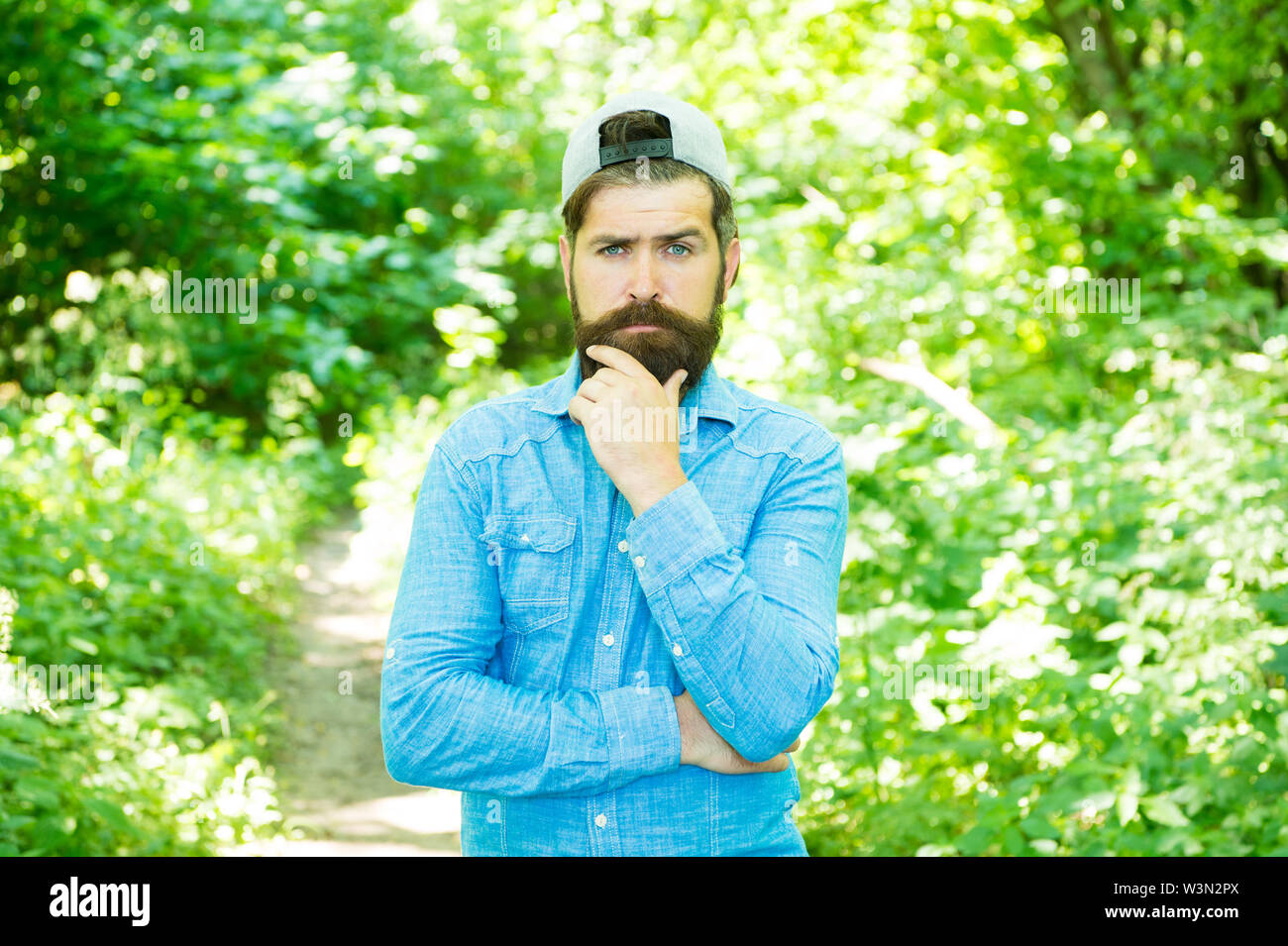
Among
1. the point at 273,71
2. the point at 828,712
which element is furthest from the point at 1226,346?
the point at 273,71

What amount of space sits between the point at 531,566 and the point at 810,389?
3.98 meters

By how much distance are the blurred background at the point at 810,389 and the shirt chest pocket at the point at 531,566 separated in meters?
1.85

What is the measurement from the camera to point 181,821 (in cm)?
394

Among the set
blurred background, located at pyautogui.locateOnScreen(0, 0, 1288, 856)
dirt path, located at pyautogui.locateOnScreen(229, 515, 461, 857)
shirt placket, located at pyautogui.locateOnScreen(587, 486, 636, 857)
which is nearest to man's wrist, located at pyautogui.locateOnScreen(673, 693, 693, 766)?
shirt placket, located at pyautogui.locateOnScreen(587, 486, 636, 857)

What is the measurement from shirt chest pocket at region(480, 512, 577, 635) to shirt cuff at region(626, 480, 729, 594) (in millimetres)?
171

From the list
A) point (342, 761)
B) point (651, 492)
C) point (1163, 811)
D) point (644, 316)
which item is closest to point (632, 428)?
point (651, 492)

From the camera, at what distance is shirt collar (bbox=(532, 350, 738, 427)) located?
6.59 feet

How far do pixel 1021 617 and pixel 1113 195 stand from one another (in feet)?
14.2

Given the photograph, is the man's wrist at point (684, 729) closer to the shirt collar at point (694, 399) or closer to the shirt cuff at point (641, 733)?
the shirt cuff at point (641, 733)

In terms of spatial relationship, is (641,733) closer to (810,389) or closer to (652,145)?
(652,145)
